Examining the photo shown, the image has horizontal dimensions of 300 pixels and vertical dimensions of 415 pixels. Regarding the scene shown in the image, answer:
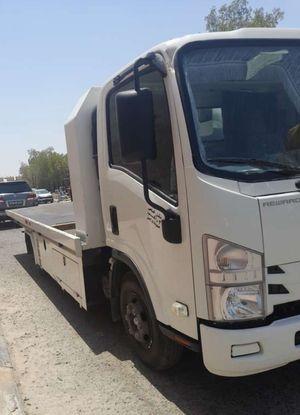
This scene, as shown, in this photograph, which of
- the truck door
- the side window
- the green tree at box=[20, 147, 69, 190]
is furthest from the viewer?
the green tree at box=[20, 147, 69, 190]

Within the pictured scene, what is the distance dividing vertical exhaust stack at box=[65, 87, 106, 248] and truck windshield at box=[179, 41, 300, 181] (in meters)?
1.69

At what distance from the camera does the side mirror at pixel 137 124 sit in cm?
292

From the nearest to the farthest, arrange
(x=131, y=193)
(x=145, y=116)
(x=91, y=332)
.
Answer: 1. (x=145, y=116)
2. (x=131, y=193)
3. (x=91, y=332)

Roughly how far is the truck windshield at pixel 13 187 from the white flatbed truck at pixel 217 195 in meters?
15.9

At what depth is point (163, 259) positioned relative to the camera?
3254 millimetres

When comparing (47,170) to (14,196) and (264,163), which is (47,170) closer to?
(14,196)

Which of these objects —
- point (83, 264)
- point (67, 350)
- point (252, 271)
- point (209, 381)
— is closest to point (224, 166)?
point (252, 271)

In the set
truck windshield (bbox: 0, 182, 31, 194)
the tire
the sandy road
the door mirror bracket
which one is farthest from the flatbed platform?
truck windshield (bbox: 0, 182, 31, 194)

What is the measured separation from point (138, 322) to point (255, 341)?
1.39 m

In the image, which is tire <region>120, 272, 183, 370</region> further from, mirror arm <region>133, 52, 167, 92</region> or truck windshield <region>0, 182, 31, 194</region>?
truck windshield <region>0, 182, 31, 194</region>

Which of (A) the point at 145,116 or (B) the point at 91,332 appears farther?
(B) the point at 91,332

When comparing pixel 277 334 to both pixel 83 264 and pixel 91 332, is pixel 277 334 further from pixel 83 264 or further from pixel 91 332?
pixel 91 332

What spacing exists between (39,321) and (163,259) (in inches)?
120

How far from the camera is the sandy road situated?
338 centimetres
